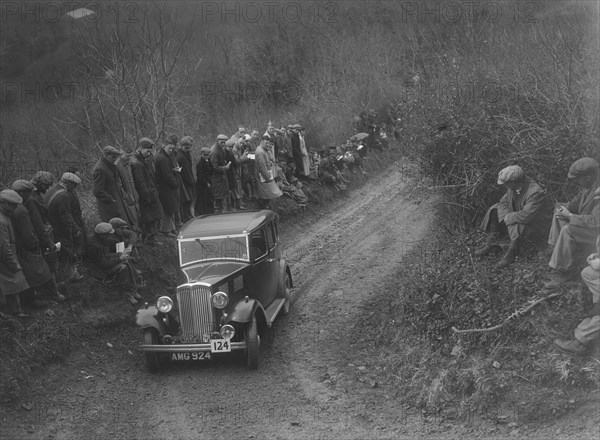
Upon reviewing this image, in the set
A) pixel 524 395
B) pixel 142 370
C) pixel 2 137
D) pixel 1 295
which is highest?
pixel 1 295

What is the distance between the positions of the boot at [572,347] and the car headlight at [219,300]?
181 inches

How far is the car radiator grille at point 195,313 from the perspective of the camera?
1047 cm

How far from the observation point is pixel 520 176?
10539mm

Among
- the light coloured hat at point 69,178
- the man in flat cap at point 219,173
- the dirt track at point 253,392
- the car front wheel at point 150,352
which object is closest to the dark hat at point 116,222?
the light coloured hat at point 69,178

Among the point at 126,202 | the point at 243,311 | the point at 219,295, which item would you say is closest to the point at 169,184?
the point at 126,202

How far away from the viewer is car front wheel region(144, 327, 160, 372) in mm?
10227

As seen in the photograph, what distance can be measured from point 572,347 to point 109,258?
24.6 ft

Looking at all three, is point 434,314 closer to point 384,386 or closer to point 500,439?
point 384,386

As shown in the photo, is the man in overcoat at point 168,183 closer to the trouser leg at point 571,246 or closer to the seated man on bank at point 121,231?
the seated man on bank at point 121,231

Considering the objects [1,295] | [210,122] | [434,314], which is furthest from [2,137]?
[434,314]

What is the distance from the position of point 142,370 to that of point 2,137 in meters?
29.1

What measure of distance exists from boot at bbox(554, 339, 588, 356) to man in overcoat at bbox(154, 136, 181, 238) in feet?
27.4

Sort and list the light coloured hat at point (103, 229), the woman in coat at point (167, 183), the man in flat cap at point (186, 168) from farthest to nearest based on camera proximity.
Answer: the man in flat cap at point (186, 168) → the woman in coat at point (167, 183) → the light coloured hat at point (103, 229)

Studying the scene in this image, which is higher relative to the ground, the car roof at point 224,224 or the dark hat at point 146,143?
the dark hat at point 146,143
